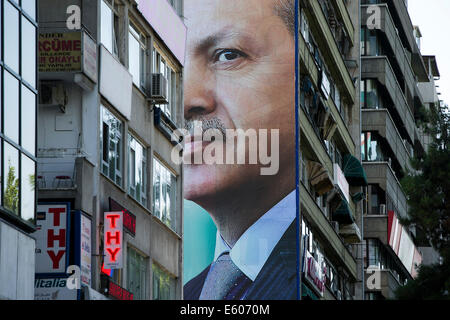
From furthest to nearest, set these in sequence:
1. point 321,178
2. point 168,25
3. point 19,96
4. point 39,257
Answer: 1. point 321,178
2. point 168,25
3. point 39,257
4. point 19,96

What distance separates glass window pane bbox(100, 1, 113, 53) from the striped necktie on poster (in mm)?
24358

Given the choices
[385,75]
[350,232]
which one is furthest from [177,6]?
[385,75]

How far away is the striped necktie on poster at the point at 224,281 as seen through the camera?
2393 inches

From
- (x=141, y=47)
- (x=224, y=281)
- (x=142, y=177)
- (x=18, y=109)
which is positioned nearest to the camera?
(x=18, y=109)

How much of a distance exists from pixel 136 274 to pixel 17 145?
37.0 feet

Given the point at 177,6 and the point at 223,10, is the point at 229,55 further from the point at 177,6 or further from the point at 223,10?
the point at 177,6

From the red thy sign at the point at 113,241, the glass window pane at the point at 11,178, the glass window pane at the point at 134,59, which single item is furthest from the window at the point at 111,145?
the glass window pane at the point at 11,178

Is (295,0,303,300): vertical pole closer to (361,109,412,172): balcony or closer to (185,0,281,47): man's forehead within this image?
(185,0,281,47): man's forehead

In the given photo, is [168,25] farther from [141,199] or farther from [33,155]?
[33,155]

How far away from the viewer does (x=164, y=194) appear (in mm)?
44031

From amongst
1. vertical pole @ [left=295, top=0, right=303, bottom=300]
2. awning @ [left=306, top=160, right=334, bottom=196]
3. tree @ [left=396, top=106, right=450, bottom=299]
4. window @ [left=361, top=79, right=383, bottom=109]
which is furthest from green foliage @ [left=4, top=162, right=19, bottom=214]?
window @ [left=361, top=79, right=383, bottom=109]
